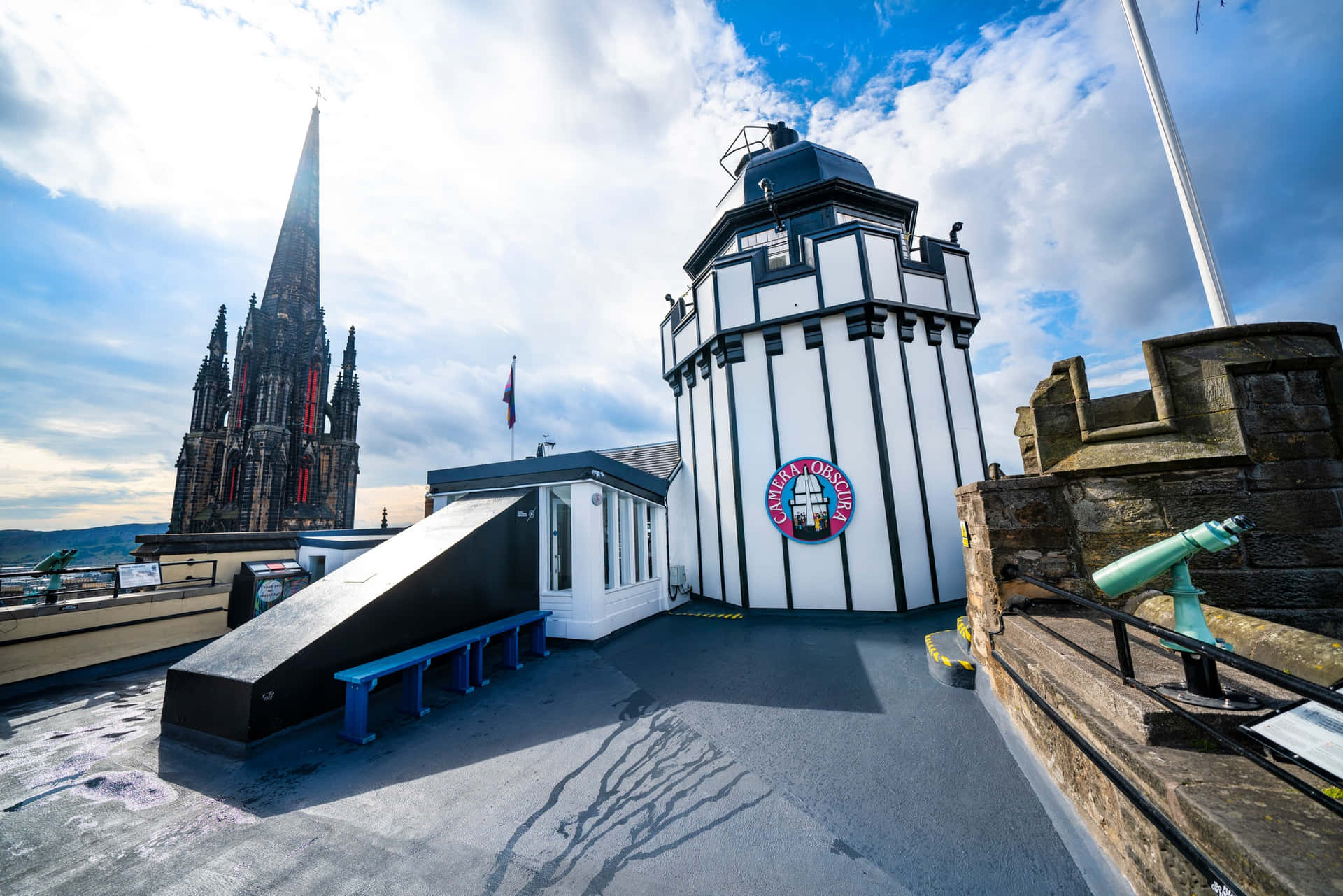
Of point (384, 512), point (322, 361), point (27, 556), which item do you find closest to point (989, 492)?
point (384, 512)

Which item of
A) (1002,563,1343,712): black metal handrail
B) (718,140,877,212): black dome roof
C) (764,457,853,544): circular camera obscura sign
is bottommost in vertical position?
(1002,563,1343,712): black metal handrail

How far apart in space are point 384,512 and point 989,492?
1002 inches

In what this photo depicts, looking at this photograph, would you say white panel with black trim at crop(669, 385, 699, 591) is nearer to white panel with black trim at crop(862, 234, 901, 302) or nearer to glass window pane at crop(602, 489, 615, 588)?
glass window pane at crop(602, 489, 615, 588)

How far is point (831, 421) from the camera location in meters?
9.12

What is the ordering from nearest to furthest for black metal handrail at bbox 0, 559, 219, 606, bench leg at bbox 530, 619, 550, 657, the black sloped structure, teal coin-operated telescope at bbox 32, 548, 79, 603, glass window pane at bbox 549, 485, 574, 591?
the black sloped structure
black metal handrail at bbox 0, 559, 219, 606
bench leg at bbox 530, 619, 550, 657
teal coin-operated telescope at bbox 32, 548, 79, 603
glass window pane at bbox 549, 485, 574, 591

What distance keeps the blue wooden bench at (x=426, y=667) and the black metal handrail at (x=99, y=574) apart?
5562 millimetres

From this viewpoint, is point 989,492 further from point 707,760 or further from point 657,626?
point 657,626

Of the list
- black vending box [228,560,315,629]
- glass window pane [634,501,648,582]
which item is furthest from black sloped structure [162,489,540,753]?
black vending box [228,560,315,629]

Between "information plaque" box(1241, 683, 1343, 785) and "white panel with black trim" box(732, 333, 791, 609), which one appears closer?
"information plaque" box(1241, 683, 1343, 785)

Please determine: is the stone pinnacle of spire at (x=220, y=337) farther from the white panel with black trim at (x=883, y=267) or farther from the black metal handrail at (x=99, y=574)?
the white panel with black trim at (x=883, y=267)

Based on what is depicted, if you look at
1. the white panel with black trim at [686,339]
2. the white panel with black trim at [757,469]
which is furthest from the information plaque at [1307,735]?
the white panel with black trim at [686,339]

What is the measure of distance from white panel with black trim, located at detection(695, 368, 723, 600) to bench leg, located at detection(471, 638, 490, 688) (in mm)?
5426

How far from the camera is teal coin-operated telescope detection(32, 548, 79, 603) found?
22.4ft

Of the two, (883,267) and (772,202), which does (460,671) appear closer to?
(883,267)
